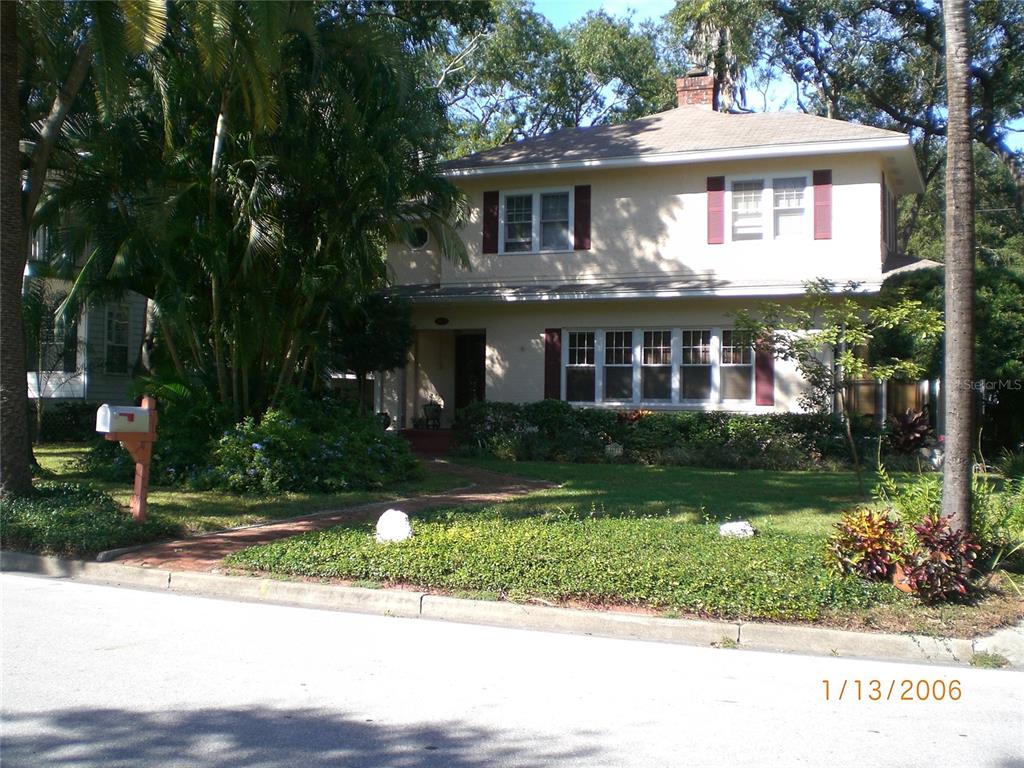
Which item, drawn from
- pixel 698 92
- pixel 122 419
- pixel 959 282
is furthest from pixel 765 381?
pixel 122 419

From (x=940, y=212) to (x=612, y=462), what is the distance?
29151 millimetres

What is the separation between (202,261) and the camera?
14352mm

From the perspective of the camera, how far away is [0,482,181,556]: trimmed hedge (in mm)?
10266

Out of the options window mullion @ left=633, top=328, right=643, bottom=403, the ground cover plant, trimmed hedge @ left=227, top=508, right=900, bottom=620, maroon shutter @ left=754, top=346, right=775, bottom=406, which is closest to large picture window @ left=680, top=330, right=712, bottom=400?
window mullion @ left=633, top=328, right=643, bottom=403

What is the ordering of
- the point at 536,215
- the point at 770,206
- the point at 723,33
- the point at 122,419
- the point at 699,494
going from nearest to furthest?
the point at 122,419, the point at 699,494, the point at 770,206, the point at 536,215, the point at 723,33

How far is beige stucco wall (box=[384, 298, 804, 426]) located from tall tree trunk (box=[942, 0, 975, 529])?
1053 cm

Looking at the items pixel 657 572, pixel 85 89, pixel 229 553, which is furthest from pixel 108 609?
pixel 85 89

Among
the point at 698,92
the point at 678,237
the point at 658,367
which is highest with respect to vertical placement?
the point at 698,92

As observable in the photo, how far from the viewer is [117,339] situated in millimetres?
25516

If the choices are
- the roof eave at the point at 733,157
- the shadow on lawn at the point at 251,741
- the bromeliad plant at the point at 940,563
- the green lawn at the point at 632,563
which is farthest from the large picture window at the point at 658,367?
the shadow on lawn at the point at 251,741

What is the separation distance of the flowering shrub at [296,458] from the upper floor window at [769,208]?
9056 mm

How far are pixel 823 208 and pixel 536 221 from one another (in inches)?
240

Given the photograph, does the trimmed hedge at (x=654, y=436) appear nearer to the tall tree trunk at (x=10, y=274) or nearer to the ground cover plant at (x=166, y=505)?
the ground cover plant at (x=166, y=505)
